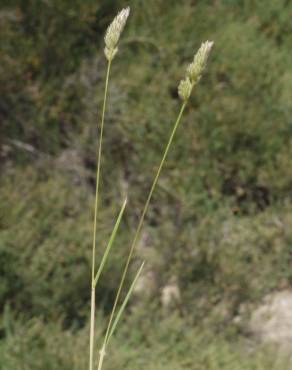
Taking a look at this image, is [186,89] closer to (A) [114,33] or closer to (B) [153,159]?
(A) [114,33]

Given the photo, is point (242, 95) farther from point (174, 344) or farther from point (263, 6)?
point (174, 344)

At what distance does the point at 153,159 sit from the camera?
19.7ft

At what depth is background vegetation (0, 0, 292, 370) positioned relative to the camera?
15.6ft

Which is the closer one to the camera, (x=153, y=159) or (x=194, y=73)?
(x=194, y=73)

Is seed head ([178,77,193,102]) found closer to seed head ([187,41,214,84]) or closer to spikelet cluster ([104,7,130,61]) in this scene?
seed head ([187,41,214,84])

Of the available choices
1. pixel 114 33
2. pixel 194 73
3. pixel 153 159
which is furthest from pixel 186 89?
pixel 153 159

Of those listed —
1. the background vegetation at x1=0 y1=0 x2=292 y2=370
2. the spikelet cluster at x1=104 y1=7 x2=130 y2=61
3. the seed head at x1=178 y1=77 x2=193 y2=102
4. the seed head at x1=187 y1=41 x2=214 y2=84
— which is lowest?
the background vegetation at x1=0 y1=0 x2=292 y2=370

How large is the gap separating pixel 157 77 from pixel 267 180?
3.01 feet

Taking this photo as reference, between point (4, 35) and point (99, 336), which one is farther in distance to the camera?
point (4, 35)

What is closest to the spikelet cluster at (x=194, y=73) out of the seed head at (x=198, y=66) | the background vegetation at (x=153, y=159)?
the seed head at (x=198, y=66)

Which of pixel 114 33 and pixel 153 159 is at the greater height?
pixel 114 33

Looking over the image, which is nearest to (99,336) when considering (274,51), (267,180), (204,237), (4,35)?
(204,237)

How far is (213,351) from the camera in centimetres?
431

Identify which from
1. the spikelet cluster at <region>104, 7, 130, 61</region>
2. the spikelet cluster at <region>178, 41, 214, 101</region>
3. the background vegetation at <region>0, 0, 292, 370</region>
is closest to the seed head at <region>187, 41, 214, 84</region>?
the spikelet cluster at <region>178, 41, 214, 101</region>
